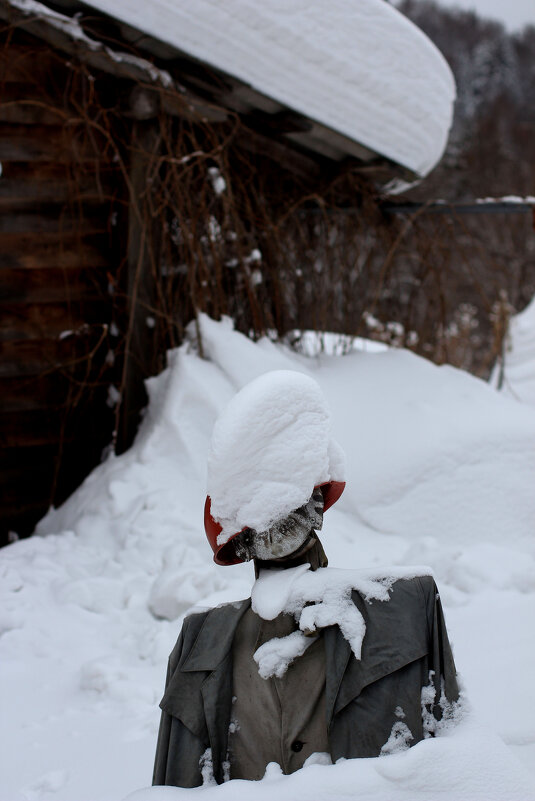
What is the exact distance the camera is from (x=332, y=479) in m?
1.52

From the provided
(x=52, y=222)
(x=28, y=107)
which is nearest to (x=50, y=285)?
(x=52, y=222)

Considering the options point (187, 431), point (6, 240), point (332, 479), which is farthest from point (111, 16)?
point (332, 479)

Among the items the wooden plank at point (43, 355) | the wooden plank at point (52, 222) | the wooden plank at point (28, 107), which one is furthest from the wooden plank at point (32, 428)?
the wooden plank at point (28, 107)

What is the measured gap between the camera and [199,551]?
3.69m

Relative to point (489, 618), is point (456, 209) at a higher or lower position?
higher

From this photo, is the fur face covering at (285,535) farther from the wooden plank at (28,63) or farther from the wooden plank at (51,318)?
the wooden plank at (28,63)

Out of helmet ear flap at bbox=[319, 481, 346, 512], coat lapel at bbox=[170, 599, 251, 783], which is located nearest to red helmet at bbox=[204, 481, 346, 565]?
helmet ear flap at bbox=[319, 481, 346, 512]

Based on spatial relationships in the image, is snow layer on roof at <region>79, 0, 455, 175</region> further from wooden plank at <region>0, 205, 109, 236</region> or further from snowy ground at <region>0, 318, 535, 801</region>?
snowy ground at <region>0, 318, 535, 801</region>

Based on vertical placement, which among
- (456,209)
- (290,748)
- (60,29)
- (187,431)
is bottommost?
(187,431)

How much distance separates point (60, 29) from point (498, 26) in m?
56.0

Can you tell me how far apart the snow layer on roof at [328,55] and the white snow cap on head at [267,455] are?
288 cm

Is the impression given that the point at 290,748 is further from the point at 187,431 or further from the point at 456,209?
the point at 456,209

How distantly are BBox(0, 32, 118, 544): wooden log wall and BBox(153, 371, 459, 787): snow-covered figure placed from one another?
9.53ft

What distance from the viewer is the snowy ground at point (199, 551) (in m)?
2.76
